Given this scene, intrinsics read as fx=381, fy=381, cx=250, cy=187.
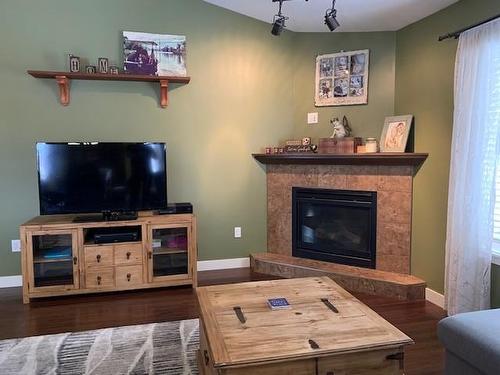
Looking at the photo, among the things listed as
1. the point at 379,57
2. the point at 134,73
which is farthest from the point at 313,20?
the point at 134,73

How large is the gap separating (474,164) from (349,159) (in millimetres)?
1175

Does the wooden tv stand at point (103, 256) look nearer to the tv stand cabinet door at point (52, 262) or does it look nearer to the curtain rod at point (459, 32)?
the tv stand cabinet door at point (52, 262)

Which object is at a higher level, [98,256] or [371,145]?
[371,145]

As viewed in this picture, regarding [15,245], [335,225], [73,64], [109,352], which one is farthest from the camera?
[335,225]

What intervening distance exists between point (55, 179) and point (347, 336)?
2.82m

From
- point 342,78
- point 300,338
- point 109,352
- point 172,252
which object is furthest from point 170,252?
point 342,78

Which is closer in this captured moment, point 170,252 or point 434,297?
point 434,297

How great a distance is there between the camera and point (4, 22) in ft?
11.4

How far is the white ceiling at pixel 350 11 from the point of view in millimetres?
3193

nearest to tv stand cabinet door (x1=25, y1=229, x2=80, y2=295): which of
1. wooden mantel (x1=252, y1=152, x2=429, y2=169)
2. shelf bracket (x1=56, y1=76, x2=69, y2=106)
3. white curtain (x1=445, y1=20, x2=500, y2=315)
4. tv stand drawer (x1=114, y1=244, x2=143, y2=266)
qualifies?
tv stand drawer (x1=114, y1=244, x2=143, y2=266)

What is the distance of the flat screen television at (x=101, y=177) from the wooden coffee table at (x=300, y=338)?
176 centimetres

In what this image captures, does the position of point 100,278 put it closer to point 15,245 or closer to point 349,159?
point 15,245

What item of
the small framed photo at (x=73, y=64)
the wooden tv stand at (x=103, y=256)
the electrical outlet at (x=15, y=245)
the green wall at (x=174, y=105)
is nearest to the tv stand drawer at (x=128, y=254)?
the wooden tv stand at (x=103, y=256)

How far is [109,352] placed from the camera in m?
2.43
